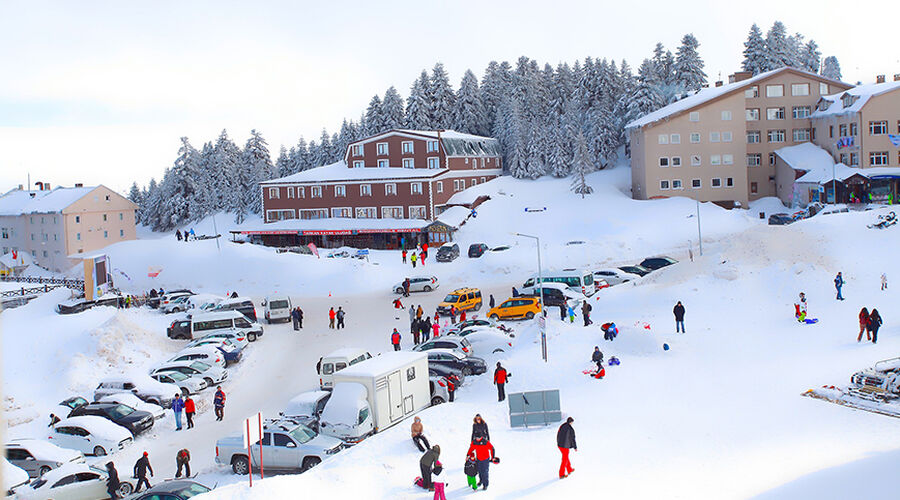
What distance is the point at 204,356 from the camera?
33656 mm

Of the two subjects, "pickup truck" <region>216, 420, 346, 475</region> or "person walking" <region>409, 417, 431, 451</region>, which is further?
"pickup truck" <region>216, 420, 346, 475</region>

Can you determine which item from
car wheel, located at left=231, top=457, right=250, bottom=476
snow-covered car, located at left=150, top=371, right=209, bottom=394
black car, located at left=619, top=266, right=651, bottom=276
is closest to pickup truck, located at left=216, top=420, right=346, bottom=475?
car wheel, located at left=231, top=457, right=250, bottom=476

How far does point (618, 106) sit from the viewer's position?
88.0m

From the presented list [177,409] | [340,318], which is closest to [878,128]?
[340,318]

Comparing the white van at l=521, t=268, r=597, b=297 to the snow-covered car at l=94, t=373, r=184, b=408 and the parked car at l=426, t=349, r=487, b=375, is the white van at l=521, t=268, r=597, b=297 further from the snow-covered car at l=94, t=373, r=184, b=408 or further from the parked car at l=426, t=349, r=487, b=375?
the snow-covered car at l=94, t=373, r=184, b=408

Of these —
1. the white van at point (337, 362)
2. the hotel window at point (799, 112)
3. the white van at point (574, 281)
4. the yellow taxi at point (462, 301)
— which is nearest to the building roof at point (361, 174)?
the white van at point (574, 281)

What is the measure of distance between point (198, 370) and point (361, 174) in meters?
45.1

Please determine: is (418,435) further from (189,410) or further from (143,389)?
(143,389)

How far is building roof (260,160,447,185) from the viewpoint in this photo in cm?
7275

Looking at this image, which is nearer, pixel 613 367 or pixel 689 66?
pixel 613 367

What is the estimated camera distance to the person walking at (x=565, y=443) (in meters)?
16.0

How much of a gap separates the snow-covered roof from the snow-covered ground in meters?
14.8

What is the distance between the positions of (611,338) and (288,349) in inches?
640

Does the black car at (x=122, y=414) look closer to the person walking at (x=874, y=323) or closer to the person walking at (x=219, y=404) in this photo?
the person walking at (x=219, y=404)
